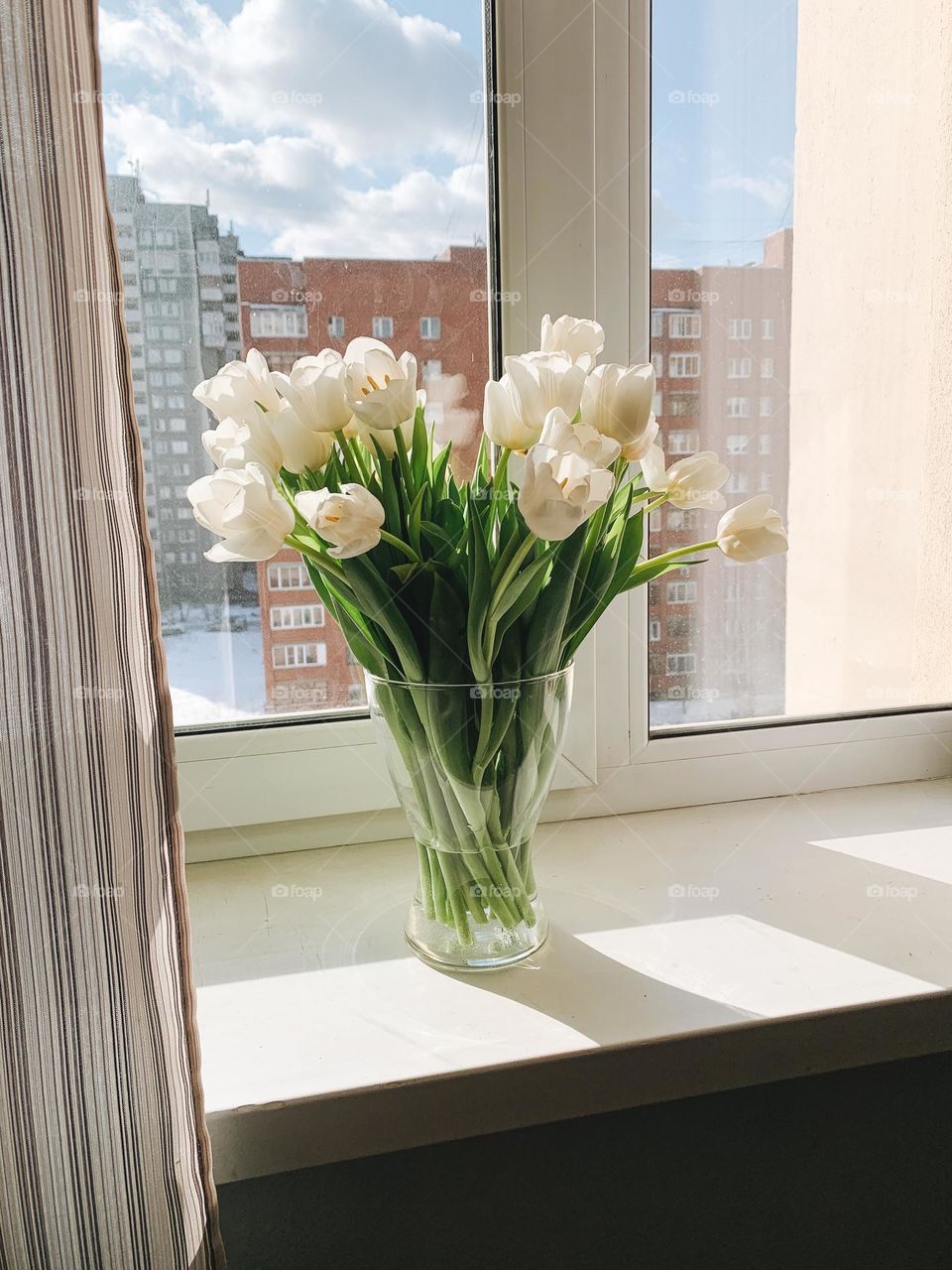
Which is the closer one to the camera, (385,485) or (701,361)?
(385,485)

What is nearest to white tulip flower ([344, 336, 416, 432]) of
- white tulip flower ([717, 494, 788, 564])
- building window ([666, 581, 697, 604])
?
white tulip flower ([717, 494, 788, 564])

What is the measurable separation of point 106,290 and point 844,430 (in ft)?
2.65

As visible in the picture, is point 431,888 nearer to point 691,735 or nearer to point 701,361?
point 691,735

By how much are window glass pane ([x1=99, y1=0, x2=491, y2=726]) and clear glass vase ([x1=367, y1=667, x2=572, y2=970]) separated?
27 centimetres

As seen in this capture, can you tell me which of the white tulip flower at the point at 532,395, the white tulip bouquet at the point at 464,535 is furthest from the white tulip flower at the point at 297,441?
the white tulip flower at the point at 532,395

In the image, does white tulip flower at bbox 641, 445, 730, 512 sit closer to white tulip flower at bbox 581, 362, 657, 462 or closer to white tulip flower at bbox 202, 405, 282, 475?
white tulip flower at bbox 581, 362, 657, 462

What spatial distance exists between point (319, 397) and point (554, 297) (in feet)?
1.35

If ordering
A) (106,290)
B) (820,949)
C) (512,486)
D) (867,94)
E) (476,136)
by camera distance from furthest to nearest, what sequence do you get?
(867,94) → (476,136) → (820,949) → (512,486) → (106,290)

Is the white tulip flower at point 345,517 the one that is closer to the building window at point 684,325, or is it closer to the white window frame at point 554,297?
the white window frame at point 554,297

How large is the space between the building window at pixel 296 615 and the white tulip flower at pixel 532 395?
370 mm

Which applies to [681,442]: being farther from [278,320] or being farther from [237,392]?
[237,392]

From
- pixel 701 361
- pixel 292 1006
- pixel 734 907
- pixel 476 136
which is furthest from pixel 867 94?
pixel 292 1006

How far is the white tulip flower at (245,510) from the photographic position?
57cm

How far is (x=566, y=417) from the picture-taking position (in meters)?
0.59
